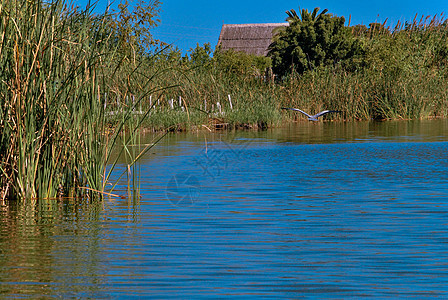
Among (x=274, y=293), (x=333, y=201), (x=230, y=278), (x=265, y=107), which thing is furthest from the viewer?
(x=265, y=107)

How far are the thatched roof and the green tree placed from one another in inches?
866

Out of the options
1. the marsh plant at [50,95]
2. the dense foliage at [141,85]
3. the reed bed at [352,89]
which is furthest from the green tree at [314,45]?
the marsh plant at [50,95]

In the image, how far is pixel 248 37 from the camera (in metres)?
63.9

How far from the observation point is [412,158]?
1449 centimetres

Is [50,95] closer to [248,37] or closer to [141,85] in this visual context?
[141,85]

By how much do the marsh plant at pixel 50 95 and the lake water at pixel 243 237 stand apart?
0.40m

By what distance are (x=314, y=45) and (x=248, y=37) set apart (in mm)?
25279

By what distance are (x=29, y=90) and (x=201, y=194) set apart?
9.33 feet

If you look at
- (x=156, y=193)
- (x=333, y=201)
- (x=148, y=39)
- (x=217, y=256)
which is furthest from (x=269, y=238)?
(x=148, y=39)

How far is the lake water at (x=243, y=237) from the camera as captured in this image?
196 inches

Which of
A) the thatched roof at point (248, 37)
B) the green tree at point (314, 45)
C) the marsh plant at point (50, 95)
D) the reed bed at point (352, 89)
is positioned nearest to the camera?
the marsh plant at point (50, 95)

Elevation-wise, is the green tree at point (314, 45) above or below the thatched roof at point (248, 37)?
below

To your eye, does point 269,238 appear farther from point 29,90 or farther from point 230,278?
point 29,90

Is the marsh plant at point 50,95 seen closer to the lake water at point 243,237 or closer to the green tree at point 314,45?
the lake water at point 243,237
